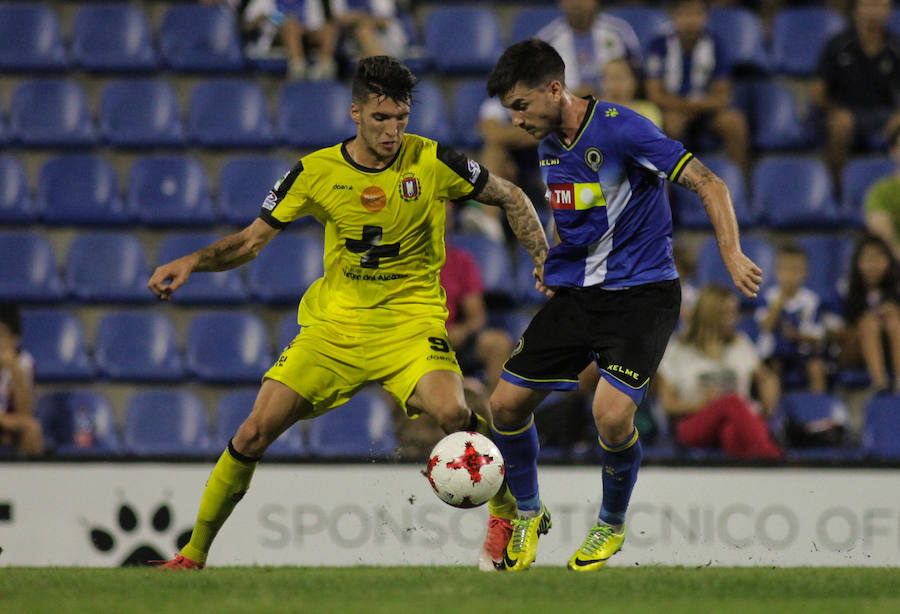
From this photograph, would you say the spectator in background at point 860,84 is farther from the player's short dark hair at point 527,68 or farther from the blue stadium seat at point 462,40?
the player's short dark hair at point 527,68

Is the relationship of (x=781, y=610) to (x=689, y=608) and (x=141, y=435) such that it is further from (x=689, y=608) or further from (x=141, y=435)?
(x=141, y=435)

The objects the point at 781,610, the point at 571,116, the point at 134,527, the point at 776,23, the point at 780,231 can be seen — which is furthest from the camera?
the point at 776,23

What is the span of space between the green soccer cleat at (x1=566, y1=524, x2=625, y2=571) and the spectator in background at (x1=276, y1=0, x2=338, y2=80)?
618 centimetres

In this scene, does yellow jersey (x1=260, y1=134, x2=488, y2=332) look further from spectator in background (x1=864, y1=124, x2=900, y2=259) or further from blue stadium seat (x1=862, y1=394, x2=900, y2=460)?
spectator in background (x1=864, y1=124, x2=900, y2=259)

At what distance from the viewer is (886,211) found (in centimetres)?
970

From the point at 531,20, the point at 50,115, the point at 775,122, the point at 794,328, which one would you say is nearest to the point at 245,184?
the point at 50,115

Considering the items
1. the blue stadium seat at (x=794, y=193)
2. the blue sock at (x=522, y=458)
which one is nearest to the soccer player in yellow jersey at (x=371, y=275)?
the blue sock at (x=522, y=458)

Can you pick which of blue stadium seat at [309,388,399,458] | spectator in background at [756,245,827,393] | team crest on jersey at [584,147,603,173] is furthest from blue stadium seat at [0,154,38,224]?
team crest on jersey at [584,147,603,173]

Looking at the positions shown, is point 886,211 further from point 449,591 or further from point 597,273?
point 449,591

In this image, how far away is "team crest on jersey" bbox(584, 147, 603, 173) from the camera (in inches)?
218

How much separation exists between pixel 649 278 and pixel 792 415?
3.67 meters

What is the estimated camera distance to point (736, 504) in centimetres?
769

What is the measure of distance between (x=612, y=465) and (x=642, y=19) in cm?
665

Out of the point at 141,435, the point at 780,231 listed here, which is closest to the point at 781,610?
the point at 141,435
